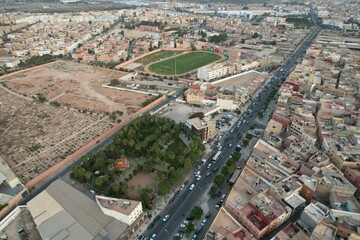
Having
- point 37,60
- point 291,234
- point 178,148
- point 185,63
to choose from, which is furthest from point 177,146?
point 37,60

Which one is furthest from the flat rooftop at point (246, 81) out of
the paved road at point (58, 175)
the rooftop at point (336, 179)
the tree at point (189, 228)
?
the tree at point (189, 228)

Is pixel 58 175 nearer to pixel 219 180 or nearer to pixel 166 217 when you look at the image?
pixel 166 217

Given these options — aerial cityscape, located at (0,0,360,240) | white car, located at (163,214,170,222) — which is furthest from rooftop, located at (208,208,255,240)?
white car, located at (163,214,170,222)

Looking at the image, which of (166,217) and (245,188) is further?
(245,188)

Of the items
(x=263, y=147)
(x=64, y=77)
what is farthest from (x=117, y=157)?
(x=64, y=77)

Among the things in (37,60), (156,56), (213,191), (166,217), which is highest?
(156,56)

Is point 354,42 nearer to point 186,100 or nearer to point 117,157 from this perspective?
point 186,100

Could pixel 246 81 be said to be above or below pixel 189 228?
above

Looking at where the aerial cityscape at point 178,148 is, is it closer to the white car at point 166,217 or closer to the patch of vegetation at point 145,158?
the patch of vegetation at point 145,158
